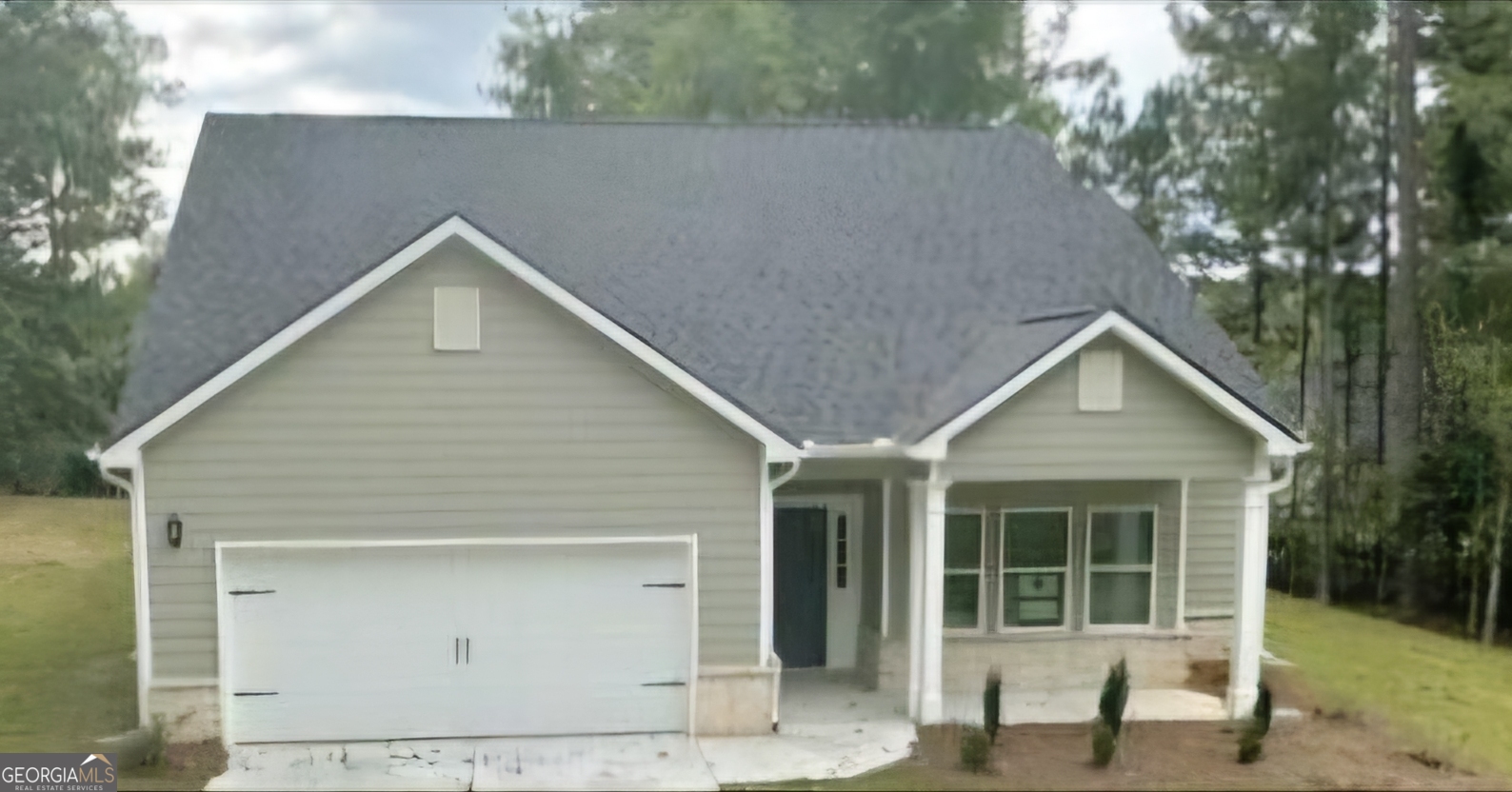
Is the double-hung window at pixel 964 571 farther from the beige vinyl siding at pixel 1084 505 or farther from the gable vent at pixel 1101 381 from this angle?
the gable vent at pixel 1101 381

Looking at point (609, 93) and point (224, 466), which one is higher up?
point (609, 93)

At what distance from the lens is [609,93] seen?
7.61 meters

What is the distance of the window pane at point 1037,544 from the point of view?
8367 millimetres

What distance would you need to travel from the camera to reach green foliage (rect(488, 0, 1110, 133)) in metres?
6.68

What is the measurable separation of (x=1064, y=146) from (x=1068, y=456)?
2366mm

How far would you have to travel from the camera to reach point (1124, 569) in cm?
843

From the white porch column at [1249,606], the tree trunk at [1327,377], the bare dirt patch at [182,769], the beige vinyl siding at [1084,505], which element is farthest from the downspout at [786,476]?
the bare dirt patch at [182,769]

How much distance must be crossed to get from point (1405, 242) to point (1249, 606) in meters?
2.98

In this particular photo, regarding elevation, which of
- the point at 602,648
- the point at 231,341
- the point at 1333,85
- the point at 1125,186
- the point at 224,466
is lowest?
the point at 602,648

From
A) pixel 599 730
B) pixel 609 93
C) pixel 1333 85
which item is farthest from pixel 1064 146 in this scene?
pixel 599 730

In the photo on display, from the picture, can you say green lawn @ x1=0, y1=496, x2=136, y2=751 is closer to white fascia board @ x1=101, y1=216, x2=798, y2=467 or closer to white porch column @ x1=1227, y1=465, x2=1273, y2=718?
white fascia board @ x1=101, y1=216, x2=798, y2=467

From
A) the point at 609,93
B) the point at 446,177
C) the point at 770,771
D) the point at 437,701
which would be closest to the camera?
the point at 770,771

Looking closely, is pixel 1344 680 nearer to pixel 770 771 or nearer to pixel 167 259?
pixel 770 771

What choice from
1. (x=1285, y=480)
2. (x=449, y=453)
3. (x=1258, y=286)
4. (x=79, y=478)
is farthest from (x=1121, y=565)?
(x=79, y=478)
